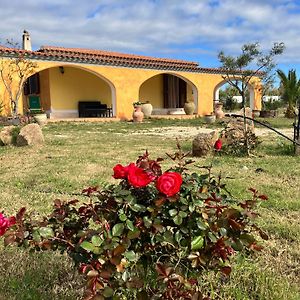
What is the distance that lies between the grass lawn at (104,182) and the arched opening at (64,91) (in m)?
8.84

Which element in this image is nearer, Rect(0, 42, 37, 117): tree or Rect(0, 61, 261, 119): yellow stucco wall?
Rect(0, 42, 37, 117): tree

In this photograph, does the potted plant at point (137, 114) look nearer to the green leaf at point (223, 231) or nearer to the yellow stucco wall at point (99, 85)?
the yellow stucco wall at point (99, 85)

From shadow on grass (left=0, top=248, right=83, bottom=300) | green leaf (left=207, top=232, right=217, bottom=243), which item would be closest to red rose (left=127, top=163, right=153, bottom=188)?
green leaf (left=207, top=232, right=217, bottom=243)

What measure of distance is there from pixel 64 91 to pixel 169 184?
17.7 m

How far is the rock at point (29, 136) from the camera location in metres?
8.34

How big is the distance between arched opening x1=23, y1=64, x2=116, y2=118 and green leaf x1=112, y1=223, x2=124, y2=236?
1660 centimetres

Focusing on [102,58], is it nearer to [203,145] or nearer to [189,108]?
[189,108]

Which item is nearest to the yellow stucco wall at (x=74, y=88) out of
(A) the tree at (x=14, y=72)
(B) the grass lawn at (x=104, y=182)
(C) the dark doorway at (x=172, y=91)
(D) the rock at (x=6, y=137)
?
(A) the tree at (x=14, y=72)

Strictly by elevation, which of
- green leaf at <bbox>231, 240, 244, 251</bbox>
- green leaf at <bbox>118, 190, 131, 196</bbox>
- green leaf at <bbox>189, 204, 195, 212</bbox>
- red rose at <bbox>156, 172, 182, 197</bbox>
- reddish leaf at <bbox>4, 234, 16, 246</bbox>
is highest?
red rose at <bbox>156, 172, 182, 197</bbox>

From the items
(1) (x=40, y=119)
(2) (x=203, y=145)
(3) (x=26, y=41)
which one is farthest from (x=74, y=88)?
(2) (x=203, y=145)

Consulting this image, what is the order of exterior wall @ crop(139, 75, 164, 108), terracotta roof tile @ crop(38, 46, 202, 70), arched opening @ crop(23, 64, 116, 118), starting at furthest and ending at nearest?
1. exterior wall @ crop(139, 75, 164, 108)
2. arched opening @ crop(23, 64, 116, 118)
3. terracotta roof tile @ crop(38, 46, 202, 70)

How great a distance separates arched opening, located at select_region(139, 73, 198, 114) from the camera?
22266 millimetres

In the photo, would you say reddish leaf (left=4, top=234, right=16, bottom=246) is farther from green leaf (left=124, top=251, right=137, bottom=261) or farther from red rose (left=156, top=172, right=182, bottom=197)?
red rose (left=156, top=172, right=182, bottom=197)

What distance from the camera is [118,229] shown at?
1.52 metres
